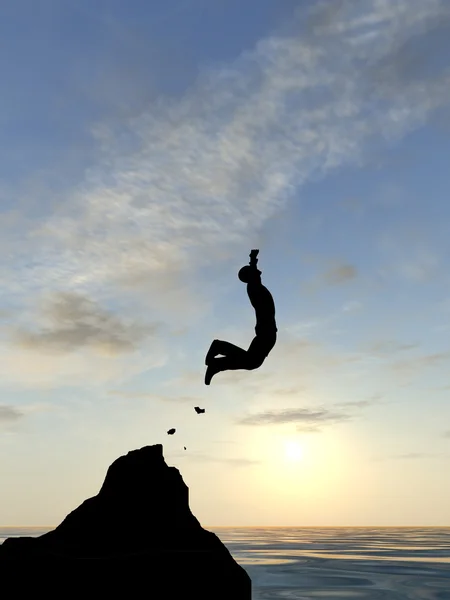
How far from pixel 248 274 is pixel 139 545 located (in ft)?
20.4

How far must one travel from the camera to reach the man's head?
39.9 feet

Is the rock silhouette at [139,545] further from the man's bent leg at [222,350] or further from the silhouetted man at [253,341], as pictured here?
the man's bent leg at [222,350]

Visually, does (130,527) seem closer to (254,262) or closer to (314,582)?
(254,262)

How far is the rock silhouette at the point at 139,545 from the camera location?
39.4ft

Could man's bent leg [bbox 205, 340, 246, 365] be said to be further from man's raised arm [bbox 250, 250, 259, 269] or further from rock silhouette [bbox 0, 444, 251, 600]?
rock silhouette [bbox 0, 444, 251, 600]

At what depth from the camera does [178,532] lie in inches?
538

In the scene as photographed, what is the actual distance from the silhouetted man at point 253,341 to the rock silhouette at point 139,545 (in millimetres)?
3553

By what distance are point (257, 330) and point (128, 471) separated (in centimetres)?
470

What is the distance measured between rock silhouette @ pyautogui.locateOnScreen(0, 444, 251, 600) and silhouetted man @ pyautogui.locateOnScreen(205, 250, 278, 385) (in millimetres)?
3553

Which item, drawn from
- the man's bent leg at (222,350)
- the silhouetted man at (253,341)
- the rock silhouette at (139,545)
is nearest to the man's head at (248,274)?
the silhouetted man at (253,341)

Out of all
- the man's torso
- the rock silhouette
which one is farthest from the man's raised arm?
the rock silhouette

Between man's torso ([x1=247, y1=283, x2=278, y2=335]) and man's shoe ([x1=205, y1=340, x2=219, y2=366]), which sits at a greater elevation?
man's torso ([x1=247, y1=283, x2=278, y2=335])

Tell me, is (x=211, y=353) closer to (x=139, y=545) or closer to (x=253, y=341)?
(x=253, y=341)

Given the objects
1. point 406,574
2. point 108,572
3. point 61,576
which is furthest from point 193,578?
point 406,574
